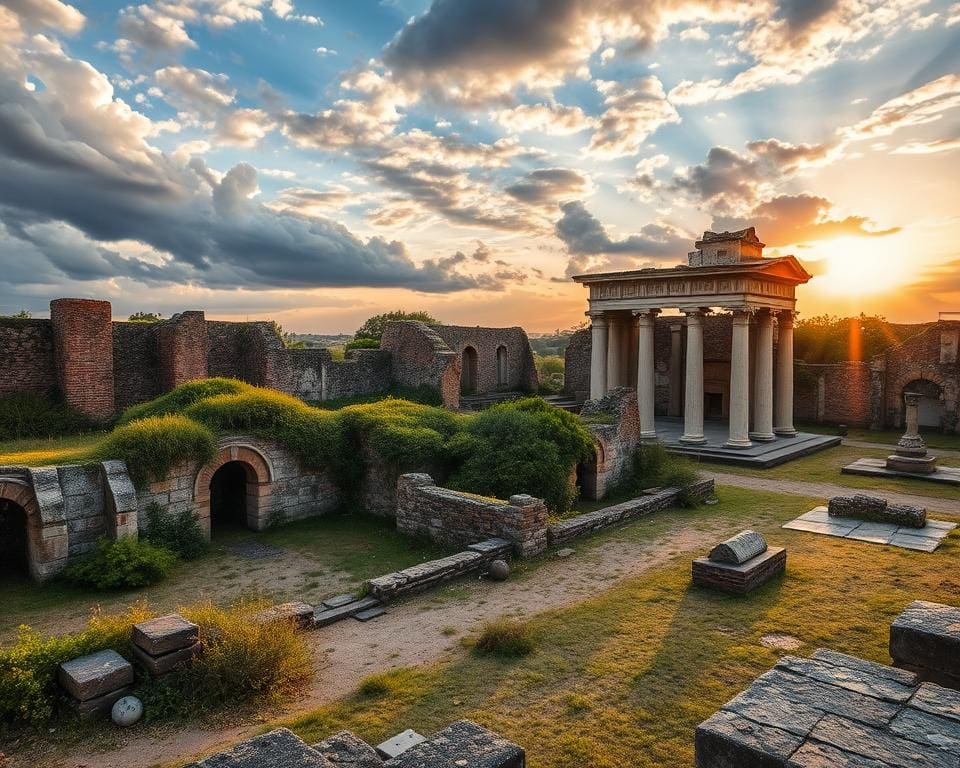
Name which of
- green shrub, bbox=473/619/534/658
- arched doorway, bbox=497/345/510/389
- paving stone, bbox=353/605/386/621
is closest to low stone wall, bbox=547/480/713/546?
paving stone, bbox=353/605/386/621

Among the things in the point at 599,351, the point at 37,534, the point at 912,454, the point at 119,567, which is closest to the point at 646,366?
the point at 599,351

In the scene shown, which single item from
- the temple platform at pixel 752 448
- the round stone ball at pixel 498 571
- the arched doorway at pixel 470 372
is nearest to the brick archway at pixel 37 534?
the round stone ball at pixel 498 571

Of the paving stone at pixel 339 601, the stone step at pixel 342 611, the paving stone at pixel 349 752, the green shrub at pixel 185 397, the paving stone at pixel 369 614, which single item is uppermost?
the green shrub at pixel 185 397

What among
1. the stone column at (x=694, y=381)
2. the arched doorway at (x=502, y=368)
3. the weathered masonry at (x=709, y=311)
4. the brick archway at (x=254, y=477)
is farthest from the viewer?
the arched doorway at (x=502, y=368)

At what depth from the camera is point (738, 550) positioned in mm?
9086

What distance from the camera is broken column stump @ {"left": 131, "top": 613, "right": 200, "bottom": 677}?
6.28 meters

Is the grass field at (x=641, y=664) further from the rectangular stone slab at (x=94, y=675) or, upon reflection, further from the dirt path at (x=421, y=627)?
the rectangular stone slab at (x=94, y=675)

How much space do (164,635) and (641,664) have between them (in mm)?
5066

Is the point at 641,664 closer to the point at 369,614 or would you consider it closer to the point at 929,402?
the point at 369,614

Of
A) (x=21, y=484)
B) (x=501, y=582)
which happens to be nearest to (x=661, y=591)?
(x=501, y=582)

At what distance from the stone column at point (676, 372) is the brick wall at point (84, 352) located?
2331 cm

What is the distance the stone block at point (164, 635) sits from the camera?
6.29 meters

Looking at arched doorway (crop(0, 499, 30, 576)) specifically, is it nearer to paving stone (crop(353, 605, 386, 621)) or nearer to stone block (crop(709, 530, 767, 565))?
paving stone (crop(353, 605, 386, 621))

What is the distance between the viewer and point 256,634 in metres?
6.55
